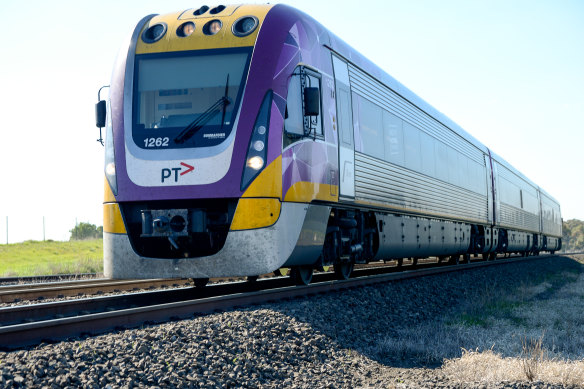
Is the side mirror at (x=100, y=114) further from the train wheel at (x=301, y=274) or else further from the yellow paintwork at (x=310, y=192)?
the train wheel at (x=301, y=274)

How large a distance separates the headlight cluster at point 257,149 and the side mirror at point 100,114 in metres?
2.40

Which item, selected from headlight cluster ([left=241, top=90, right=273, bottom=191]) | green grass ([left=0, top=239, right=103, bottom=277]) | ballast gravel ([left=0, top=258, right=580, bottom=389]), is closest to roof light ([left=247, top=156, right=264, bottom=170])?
headlight cluster ([left=241, top=90, right=273, bottom=191])

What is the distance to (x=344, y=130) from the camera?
33.4 feet

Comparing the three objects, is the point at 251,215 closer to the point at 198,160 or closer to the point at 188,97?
the point at 198,160

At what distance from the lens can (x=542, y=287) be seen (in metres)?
16.6

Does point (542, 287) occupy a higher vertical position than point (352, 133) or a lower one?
lower

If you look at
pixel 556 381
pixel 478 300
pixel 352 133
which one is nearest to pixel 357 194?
pixel 352 133

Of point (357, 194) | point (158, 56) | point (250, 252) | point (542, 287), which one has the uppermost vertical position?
point (158, 56)

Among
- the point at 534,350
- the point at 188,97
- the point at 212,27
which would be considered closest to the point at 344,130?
the point at 212,27

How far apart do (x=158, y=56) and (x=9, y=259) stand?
28.5 meters

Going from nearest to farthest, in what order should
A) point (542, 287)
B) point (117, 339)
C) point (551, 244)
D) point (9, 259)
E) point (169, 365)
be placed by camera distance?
point (169, 365), point (117, 339), point (542, 287), point (9, 259), point (551, 244)

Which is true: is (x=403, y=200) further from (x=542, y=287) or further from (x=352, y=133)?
(x=542, y=287)

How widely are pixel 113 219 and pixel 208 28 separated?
9.20 feet

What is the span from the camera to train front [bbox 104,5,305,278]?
799cm
